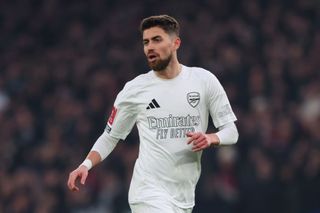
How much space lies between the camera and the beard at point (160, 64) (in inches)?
290

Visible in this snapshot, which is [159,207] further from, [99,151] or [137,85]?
[137,85]

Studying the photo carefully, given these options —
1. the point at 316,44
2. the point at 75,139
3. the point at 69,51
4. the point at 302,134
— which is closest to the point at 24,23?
the point at 69,51

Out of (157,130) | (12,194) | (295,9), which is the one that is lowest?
(12,194)

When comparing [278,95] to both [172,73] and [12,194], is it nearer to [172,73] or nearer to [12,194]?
[12,194]

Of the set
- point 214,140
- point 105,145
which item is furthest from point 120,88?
point 214,140

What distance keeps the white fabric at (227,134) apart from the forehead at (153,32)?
2.51 ft

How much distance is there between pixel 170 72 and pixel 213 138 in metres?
0.69

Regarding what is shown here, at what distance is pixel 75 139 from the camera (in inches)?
572

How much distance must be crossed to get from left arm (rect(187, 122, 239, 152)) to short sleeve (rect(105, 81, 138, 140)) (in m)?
0.64

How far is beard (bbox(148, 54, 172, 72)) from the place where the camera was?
7.37 meters

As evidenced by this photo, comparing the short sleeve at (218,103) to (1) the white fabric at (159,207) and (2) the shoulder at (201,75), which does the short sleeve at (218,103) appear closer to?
(2) the shoulder at (201,75)

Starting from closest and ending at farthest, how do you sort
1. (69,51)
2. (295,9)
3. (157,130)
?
(157,130) < (295,9) < (69,51)

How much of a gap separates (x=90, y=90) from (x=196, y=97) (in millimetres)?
8329

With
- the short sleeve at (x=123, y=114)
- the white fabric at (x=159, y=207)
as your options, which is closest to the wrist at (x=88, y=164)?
the short sleeve at (x=123, y=114)
